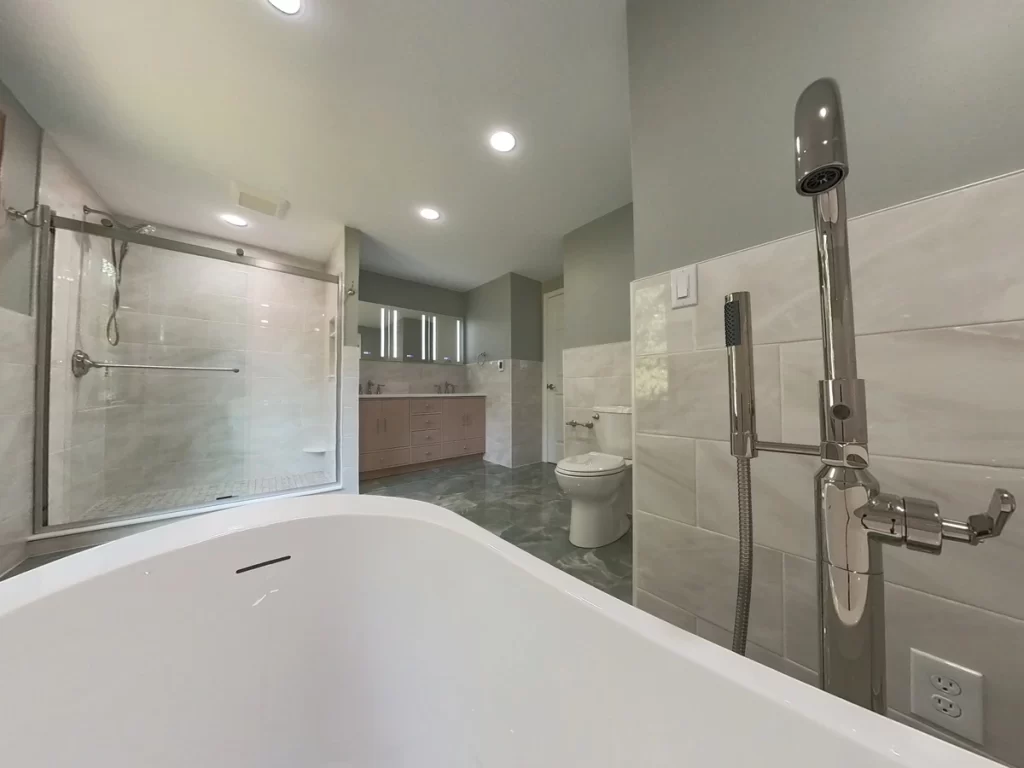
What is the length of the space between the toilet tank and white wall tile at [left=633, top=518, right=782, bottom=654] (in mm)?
1103

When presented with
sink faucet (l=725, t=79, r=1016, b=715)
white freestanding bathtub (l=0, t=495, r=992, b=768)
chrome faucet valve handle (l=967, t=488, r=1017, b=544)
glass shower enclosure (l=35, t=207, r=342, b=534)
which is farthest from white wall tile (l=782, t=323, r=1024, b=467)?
glass shower enclosure (l=35, t=207, r=342, b=534)

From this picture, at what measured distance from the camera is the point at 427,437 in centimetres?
328

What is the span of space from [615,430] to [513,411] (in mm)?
1389

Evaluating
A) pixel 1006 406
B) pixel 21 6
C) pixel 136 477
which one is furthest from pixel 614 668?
pixel 136 477

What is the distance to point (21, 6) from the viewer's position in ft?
3.65

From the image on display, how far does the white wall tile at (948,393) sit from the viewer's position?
1.70 ft

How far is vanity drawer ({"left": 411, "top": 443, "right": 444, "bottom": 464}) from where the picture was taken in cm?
321

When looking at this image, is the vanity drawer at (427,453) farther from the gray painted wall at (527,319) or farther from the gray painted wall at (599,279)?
the gray painted wall at (599,279)

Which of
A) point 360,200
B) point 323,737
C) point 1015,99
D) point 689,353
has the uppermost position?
point 360,200

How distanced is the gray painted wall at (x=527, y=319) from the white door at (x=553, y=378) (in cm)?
8

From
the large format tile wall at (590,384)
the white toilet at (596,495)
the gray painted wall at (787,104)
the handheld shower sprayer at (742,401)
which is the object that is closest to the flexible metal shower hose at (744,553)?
the handheld shower sprayer at (742,401)

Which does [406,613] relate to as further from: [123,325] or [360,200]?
[123,325]

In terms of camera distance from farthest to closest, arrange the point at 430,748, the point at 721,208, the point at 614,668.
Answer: the point at 721,208, the point at 430,748, the point at 614,668

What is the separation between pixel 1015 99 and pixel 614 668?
1055 mm
